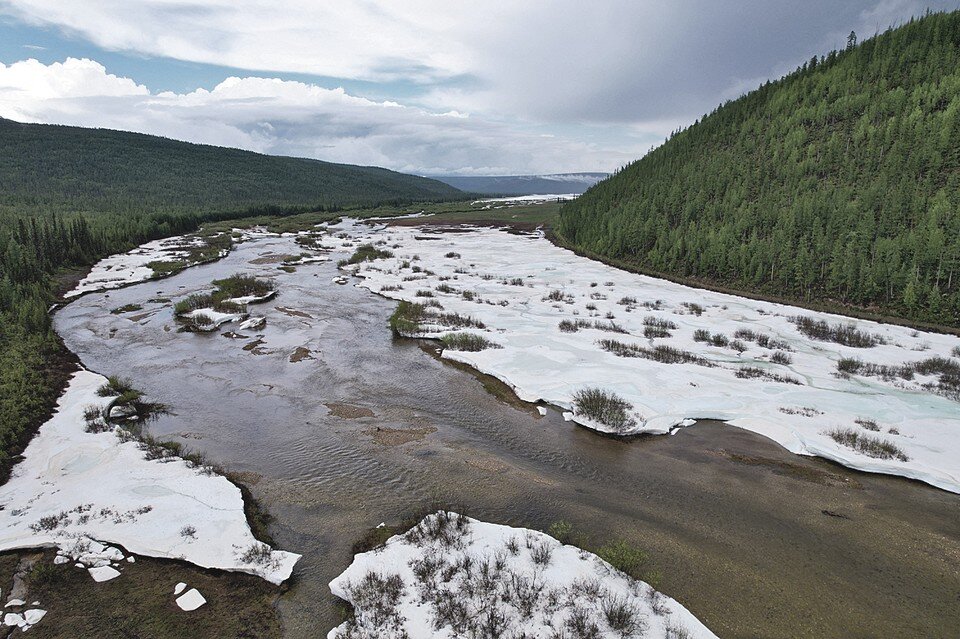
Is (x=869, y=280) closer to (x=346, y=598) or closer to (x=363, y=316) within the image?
(x=363, y=316)

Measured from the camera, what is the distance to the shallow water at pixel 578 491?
9156 millimetres

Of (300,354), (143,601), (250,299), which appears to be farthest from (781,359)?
(250,299)

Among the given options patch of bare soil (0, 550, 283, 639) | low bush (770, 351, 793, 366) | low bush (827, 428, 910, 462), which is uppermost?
low bush (770, 351, 793, 366)

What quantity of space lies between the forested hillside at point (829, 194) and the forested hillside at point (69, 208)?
50793 mm

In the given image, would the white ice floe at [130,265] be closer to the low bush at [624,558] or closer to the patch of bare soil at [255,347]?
the patch of bare soil at [255,347]

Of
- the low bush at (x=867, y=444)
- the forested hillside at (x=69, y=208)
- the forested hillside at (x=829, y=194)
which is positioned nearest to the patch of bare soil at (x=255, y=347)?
the forested hillside at (x=69, y=208)

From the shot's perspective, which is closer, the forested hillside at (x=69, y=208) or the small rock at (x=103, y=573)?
the small rock at (x=103, y=573)

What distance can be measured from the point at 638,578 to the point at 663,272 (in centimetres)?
5023

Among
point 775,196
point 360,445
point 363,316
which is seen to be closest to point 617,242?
point 775,196

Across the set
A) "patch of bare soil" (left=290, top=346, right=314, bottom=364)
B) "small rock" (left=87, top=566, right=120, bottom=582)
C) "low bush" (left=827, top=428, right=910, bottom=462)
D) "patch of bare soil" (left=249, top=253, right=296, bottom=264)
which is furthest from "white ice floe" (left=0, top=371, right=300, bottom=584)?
"patch of bare soil" (left=249, top=253, right=296, bottom=264)

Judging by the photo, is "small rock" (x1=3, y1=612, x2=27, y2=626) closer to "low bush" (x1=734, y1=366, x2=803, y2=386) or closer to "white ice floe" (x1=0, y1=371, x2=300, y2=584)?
"white ice floe" (x1=0, y1=371, x2=300, y2=584)

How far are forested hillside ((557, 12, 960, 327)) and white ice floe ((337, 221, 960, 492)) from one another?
582 centimetres

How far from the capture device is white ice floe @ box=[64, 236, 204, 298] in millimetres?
42812

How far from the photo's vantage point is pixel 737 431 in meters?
16.2
